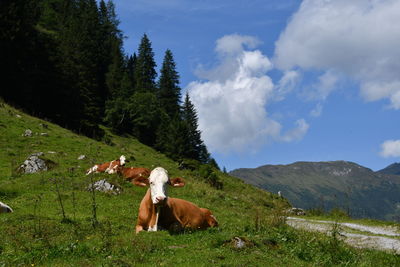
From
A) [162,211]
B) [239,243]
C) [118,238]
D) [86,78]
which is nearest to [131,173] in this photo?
[162,211]

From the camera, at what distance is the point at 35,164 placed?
2209cm

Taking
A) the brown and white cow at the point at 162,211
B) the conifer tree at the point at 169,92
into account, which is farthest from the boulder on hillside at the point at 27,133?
the conifer tree at the point at 169,92

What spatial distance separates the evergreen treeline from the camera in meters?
45.3

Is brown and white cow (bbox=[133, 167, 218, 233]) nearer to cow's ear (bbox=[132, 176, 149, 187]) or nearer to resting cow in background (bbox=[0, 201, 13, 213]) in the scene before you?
resting cow in background (bbox=[0, 201, 13, 213])

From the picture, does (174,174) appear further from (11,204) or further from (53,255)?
(53,255)

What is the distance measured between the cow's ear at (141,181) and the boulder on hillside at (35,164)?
17.8 ft

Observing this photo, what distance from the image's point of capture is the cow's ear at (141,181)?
20120mm

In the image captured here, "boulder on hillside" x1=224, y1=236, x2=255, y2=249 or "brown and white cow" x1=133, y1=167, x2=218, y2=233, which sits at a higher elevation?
"brown and white cow" x1=133, y1=167, x2=218, y2=233

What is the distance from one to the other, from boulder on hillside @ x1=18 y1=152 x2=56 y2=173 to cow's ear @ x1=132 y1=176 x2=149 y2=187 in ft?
17.8

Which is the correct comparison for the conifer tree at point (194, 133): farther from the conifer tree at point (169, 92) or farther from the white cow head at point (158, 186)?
the white cow head at point (158, 186)

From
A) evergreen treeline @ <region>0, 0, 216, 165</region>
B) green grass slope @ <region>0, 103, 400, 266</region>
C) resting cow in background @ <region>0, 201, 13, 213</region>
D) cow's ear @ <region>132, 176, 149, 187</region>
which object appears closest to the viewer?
green grass slope @ <region>0, 103, 400, 266</region>

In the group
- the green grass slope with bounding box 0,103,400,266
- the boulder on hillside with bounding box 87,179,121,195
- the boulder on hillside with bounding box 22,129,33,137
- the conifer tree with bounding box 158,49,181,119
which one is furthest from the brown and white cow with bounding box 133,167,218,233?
the conifer tree with bounding box 158,49,181,119

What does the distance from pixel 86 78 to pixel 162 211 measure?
183 ft

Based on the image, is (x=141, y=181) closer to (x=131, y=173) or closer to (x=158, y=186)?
(x=131, y=173)
